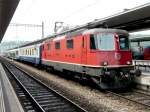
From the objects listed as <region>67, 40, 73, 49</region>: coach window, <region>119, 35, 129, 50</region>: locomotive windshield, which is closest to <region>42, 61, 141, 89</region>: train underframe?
<region>119, 35, 129, 50</region>: locomotive windshield

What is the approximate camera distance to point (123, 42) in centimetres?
1489

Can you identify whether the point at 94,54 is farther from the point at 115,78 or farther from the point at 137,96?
the point at 137,96

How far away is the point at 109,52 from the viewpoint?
560 inches

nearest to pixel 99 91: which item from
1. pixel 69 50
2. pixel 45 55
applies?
pixel 69 50

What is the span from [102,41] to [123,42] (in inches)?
48.9

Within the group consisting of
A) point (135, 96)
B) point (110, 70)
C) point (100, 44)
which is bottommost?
point (135, 96)

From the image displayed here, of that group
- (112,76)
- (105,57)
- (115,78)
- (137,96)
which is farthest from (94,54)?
(137,96)

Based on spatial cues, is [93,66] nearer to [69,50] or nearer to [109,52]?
[109,52]

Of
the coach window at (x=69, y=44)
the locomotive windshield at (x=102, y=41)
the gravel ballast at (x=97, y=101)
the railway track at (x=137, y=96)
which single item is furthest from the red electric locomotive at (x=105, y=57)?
the coach window at (x=69, y=44)

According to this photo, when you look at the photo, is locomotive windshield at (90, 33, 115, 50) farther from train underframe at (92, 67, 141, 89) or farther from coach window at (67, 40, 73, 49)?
coach window at (67, 40, 73, 49)

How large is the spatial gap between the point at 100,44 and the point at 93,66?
3.65ft

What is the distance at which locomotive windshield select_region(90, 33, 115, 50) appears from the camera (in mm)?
14266

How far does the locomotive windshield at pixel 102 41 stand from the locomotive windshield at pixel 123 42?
49 cm

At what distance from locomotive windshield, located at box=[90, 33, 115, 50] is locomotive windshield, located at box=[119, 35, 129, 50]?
488 mm
